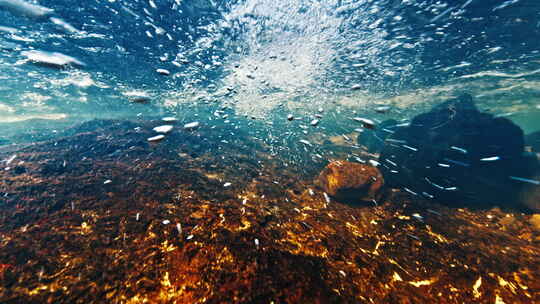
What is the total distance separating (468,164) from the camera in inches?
370

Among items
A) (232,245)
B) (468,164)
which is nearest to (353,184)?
(468,164)

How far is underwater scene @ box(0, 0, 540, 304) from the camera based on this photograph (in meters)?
3.51

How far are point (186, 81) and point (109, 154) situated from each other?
12.5 meters

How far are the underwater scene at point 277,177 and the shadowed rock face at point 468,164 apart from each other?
73 mm

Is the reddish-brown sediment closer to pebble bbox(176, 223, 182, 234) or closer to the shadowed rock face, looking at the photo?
pebble bbox(176, 223, 182, 234)

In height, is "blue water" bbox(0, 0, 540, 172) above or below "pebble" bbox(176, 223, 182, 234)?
above

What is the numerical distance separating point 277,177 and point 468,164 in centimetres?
984

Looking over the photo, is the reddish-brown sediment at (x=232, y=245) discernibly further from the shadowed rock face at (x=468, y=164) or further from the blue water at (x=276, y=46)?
the blue water at (x=276, y=46)

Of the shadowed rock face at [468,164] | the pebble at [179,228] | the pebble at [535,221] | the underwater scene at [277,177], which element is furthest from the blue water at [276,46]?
the pebble at [535,221]

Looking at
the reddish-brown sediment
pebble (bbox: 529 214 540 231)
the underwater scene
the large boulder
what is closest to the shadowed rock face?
the underwater scene

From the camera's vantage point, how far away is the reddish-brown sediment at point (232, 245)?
3.15 meters

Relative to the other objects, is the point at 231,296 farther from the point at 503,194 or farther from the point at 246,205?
the point at 503,194

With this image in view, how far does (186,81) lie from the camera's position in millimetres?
20875

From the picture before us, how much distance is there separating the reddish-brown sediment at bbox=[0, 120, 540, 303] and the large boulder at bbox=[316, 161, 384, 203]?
0.70m
